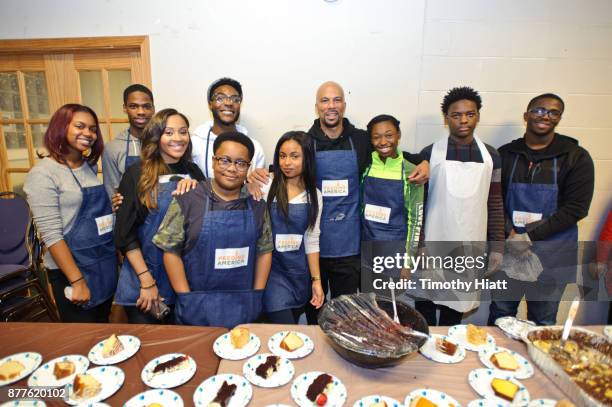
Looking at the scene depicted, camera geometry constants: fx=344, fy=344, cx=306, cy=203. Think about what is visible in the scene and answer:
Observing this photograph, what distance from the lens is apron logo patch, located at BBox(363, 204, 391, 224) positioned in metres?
2.29

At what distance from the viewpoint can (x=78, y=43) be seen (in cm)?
290

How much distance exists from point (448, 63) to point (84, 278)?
9.89ft

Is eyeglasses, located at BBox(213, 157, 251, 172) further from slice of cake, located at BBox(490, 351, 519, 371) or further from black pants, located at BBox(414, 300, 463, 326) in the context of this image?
black pants, located at BBox(414, 300, 463, 326)

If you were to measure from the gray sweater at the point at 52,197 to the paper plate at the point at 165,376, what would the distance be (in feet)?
3.58

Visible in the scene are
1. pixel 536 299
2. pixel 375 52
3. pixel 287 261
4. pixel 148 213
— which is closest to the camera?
pixel 148 213

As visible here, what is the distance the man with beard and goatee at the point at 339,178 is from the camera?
224 centimetres

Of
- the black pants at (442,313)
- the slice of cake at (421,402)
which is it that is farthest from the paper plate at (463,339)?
the black pants at (442,313)

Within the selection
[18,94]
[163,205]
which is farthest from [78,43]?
[163,205]

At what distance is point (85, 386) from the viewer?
114 centimetres

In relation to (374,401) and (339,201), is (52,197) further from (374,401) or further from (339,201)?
(374,401)

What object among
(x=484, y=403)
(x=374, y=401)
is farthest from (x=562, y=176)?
(x=374, y=401)

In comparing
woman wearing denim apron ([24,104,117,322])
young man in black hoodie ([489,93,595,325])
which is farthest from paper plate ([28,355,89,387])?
young man in black hoodie ([489,93,595,325])

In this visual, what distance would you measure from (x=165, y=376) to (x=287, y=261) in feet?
3.18

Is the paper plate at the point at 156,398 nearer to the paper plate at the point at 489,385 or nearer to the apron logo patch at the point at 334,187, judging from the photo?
the paper plate at the point at 489,385
